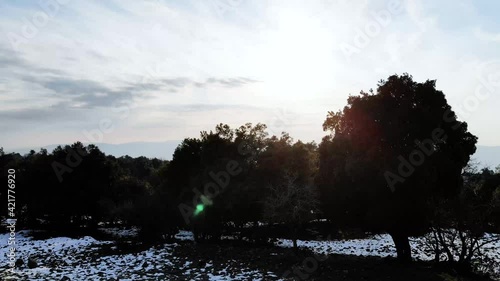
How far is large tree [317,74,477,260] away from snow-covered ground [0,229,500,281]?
5197 mm

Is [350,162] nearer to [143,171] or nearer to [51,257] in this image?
[51,257]

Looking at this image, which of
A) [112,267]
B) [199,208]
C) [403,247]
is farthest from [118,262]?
[403,247]

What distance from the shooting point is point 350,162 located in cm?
2502

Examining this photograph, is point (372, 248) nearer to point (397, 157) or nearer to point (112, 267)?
point (397, 157)

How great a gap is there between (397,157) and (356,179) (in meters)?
2.99

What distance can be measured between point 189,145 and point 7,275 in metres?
23.6

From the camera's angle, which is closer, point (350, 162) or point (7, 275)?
point (7, 275)

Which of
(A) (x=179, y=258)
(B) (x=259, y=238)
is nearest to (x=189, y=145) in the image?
(B) (x=259, y=238)

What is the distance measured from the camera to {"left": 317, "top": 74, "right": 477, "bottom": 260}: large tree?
23.7 meters

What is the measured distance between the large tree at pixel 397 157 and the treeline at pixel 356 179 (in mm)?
66

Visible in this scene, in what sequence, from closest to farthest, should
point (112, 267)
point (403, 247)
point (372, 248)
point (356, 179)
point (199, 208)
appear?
point (112, 267)
point (356, 179)
point (403, 247)
point (372, 248)
point (199, 208)

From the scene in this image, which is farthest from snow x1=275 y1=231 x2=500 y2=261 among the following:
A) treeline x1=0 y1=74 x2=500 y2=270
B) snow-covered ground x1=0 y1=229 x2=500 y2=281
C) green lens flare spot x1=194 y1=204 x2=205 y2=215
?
green lens flare spot x1=194 y1=204 x2=205 y2=215

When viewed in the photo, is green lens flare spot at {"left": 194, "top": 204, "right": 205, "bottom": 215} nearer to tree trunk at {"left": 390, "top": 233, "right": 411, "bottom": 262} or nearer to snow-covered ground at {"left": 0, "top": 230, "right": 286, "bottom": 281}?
snow-covered ground at {"left": 0, "top": 230, "right": 286, "bottom": 281}

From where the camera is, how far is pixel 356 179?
25047 millimetres
